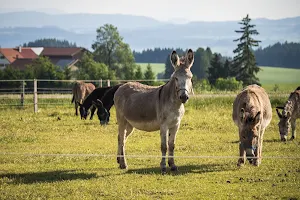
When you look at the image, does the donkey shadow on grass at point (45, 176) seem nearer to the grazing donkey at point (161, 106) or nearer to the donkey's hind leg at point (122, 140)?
the donkey's hind leg at point (122, 140)

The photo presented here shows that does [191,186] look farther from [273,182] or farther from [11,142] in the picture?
[11,142]

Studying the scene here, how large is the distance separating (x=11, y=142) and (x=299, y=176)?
10.4 meters

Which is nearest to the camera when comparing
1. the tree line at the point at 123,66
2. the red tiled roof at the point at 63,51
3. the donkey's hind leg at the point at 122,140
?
the donkey's hind leg at the point at 122,140

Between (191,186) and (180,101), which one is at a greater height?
(180,101)

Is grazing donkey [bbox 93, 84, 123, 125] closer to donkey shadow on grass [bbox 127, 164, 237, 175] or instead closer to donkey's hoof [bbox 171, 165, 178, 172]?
donkey shadow on grass [bbox 127, 164, 237, 175]

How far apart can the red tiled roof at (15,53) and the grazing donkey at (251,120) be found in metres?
161

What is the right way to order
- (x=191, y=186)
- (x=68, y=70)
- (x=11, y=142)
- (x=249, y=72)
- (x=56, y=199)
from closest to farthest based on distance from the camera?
(x=56, y=199), (x=191, y=186), (x=11, y=142), (x=249, y=72), (x=68, y=70)

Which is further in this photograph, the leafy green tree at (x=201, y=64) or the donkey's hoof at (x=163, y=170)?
the leafy green tree at (x=201, y=64)

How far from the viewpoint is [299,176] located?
12203 mm

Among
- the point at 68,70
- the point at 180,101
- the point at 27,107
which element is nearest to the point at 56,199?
the point at 180,101

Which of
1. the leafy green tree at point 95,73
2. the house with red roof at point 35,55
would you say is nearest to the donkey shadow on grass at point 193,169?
the leafy green tree at point 95,73

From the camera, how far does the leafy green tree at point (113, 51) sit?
112000 mm

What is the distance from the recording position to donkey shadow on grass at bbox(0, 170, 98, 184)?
39.4ft

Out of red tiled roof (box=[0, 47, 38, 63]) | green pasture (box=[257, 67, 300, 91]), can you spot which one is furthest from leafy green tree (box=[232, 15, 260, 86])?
red tiled roof (box=[0, 47, 38, 63])
